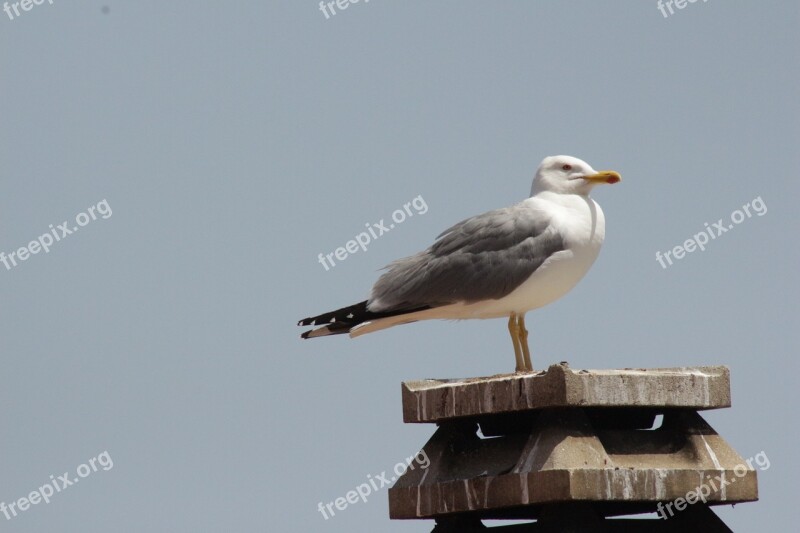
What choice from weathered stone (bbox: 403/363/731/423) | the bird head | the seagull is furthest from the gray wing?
weathered stone (bbox: 403/363/731/423)

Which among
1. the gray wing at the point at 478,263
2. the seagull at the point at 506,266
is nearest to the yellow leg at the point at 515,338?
the seagull at the point at 506,266

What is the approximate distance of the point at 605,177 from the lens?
11750mm

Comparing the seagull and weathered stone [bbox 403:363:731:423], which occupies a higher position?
the seagull

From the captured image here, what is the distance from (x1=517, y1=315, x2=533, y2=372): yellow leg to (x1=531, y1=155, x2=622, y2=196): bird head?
3.90ft

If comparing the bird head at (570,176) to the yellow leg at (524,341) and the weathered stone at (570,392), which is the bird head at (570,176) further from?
the weathered stone at (570,392)

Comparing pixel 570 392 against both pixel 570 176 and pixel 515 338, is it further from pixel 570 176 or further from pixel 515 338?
pixel 570 176

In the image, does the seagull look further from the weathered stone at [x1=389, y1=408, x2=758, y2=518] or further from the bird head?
the weathered stone at [x1=389, y1=408, x2=758, y2=518]

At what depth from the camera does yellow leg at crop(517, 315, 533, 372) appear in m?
11.8

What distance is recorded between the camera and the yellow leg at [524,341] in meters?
11.8

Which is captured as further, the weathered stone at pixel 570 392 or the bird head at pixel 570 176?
the bird head at pixel 570 176

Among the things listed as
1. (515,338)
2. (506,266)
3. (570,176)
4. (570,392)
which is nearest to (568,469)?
(570,392)

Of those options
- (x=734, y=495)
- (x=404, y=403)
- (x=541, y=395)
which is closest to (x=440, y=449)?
(x=404, y=403)

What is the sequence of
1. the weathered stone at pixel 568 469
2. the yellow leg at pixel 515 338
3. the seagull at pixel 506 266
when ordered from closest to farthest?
the weathered stone at pixel 568 469 → the seagull at pixel 506 266 → the yellow leg at pixel 515 338

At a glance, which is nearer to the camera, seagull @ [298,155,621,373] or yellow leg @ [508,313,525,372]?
seagull @ [298,155,621,373]
